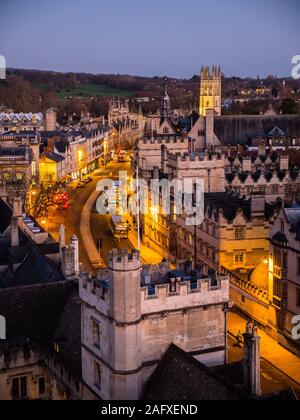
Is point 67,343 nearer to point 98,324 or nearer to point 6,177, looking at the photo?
point 98,324

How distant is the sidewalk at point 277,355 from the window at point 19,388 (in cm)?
1045

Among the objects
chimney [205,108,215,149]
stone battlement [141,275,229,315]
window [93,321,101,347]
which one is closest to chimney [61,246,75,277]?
window [93,321,101,347]

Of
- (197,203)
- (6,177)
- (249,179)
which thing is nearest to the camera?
(197,203)

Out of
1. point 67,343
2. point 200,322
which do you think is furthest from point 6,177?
point 200,322

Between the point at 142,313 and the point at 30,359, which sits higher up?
the point at 142,313

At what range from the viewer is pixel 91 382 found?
20.4 m

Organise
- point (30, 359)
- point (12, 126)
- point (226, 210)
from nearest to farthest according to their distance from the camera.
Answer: point (30, 359)
point (226, 210)
point (12, 126)

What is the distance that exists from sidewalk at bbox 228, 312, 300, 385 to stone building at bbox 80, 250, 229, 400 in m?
8.77

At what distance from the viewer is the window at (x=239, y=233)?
37.5 m

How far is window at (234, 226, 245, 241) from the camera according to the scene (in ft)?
123

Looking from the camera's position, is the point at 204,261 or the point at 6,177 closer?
the point at 204,261

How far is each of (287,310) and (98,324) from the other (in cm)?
1333

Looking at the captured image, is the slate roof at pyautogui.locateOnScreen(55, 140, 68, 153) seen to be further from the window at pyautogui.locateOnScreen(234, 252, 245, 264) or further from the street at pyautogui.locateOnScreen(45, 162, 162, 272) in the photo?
the window at pyautogui.locateOnScreen(234, 252, 245, 264)

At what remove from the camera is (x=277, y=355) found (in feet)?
99.0
